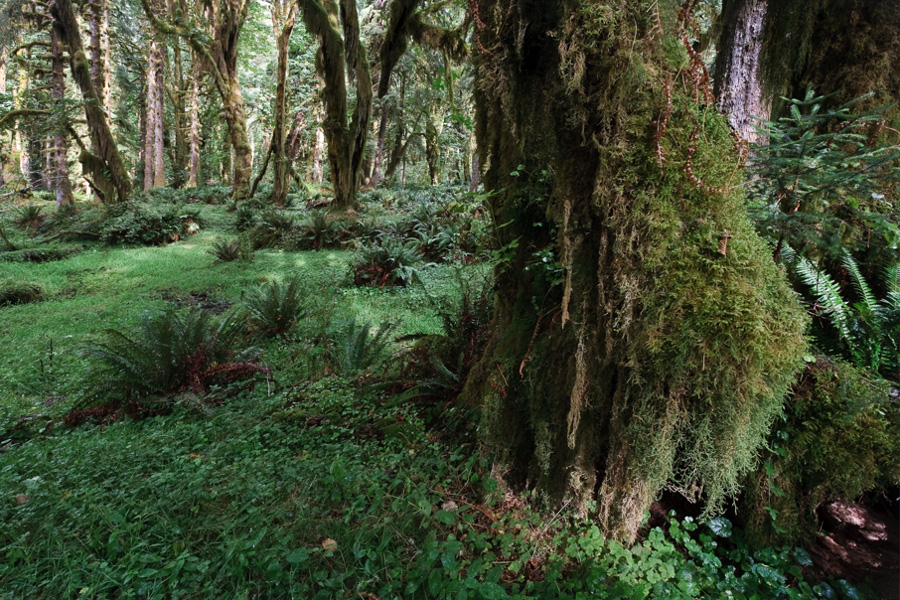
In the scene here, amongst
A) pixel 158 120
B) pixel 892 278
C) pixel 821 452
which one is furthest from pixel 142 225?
pixel 892 278

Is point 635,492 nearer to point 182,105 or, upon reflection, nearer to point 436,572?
point 436,572

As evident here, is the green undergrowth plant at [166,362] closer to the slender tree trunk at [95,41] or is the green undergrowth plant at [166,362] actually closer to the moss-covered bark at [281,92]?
the moss-covered bark at [281,92]

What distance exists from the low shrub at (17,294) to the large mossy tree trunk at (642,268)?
9.22 m

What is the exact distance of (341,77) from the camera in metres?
10.5

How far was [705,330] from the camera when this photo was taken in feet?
5.92

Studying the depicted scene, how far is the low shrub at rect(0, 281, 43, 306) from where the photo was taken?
7383 mm

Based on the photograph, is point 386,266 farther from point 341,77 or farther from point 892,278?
point 892,278

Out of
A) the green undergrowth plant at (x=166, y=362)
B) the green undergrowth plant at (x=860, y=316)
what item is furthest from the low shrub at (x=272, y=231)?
the green undergrowth plant at (x=860, y=316)

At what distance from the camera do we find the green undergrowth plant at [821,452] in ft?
6.48

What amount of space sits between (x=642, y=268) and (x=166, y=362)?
173 inches

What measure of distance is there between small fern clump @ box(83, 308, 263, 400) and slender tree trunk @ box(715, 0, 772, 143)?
4799 millimetres

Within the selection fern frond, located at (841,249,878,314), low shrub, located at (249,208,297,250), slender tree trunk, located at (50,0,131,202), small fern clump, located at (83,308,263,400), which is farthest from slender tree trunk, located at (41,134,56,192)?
fern frond, located at (841,249,878,314)

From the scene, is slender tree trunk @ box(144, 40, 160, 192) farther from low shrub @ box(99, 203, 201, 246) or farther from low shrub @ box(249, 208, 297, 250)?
A: low shrub @ box(249, 208, 297, 250)

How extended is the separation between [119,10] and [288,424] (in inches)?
849
